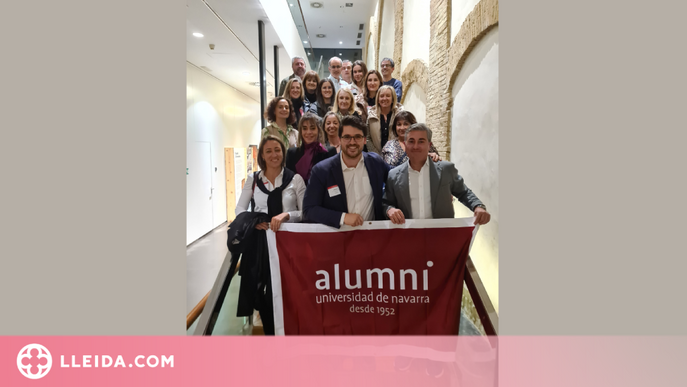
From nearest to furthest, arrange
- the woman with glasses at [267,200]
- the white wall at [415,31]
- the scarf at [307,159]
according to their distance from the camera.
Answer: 1. the woman with glasses at [267,200]
2. the scarf at [307,159]
3. the white wall at [415,31]

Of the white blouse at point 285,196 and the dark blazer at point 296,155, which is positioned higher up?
the dark blazer at point 296,155

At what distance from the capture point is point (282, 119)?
3701 millimetres

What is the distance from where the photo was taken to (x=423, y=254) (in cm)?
235

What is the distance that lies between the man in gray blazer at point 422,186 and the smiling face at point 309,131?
88 cm

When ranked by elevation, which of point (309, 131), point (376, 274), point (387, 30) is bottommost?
point (376, 274)

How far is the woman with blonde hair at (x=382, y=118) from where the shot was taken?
347 centimetres

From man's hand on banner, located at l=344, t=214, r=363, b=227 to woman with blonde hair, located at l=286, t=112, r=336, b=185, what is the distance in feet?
2.47

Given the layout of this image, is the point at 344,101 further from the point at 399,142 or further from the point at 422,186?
the point at 422,186

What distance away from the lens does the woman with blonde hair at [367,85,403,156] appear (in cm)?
347

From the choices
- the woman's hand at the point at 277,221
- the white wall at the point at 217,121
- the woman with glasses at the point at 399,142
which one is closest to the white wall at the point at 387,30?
the white wall at the point at 217,121

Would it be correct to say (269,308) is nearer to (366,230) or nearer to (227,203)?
(366,230)

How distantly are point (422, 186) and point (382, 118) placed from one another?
4.38 ft

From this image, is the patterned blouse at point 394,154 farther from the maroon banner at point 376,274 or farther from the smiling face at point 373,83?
the smiling face at point 373,83

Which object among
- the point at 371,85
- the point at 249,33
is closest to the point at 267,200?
the point at 371,85
